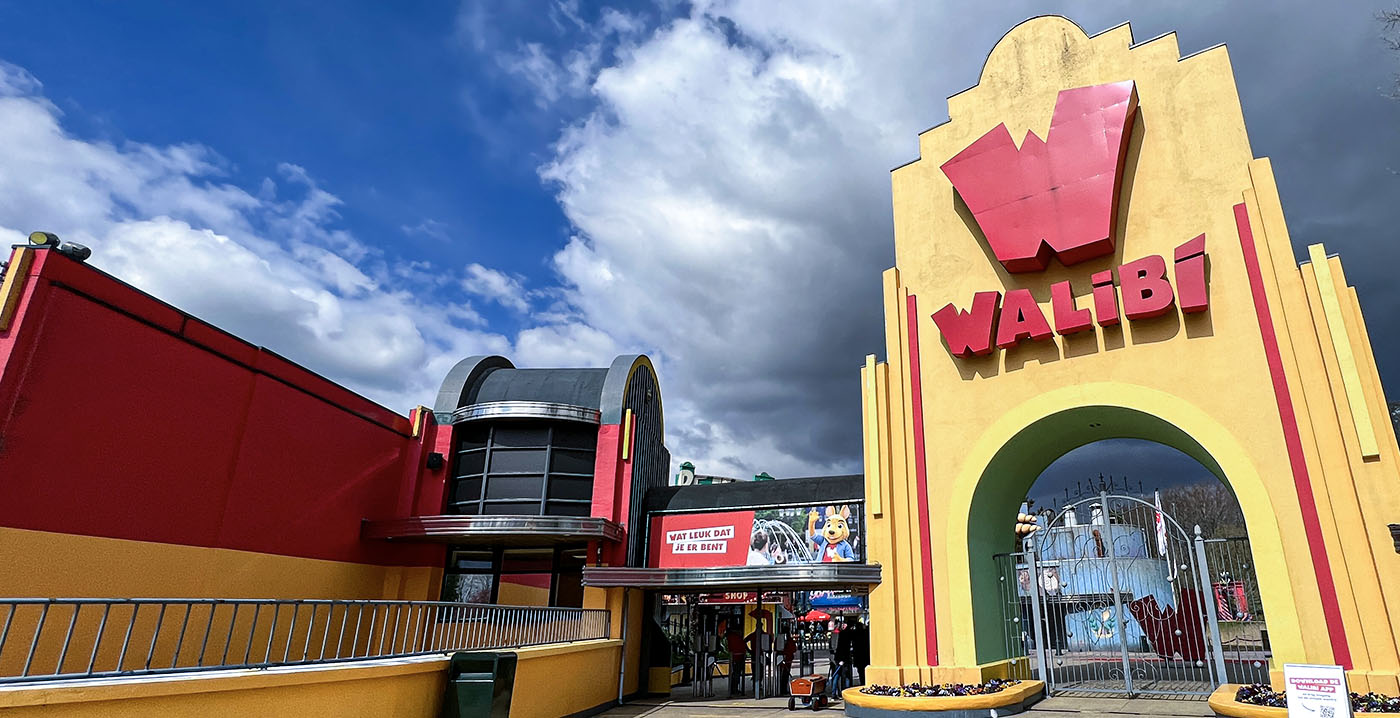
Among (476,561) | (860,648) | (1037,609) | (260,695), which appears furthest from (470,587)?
(1037,609)

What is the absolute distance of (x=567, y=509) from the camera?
18406 millimetres

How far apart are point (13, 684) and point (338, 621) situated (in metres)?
10.9

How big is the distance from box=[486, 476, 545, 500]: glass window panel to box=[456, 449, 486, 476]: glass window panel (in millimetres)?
598

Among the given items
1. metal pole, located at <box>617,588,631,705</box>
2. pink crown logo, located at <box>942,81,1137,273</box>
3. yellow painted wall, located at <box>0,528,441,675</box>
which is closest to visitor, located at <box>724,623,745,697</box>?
metal pole, located at <box>617,588,631,705</box>

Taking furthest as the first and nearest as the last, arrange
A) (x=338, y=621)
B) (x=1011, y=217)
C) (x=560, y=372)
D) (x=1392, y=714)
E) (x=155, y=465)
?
(x=560, y=372)
(x=338, y=621)
(x=1011, y=217)
(x=155, y=465)
(x=1392, y=714)

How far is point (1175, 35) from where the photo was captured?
42.9 feet

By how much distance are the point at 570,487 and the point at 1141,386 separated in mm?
12971

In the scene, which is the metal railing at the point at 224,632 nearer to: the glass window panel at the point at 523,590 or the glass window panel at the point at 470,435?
the glass window panel at the point at 470,435

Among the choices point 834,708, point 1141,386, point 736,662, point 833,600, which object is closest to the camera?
point 1141,386

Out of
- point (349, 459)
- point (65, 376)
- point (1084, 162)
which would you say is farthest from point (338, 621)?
point (1084, 162)

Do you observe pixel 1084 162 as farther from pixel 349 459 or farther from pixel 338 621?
pixel 338 621

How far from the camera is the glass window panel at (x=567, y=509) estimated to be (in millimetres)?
18328

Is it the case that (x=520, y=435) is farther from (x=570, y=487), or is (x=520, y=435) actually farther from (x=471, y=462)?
(x=570, y=487)

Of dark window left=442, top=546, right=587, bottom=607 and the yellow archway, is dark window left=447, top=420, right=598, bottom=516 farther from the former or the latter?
the yellow archway
